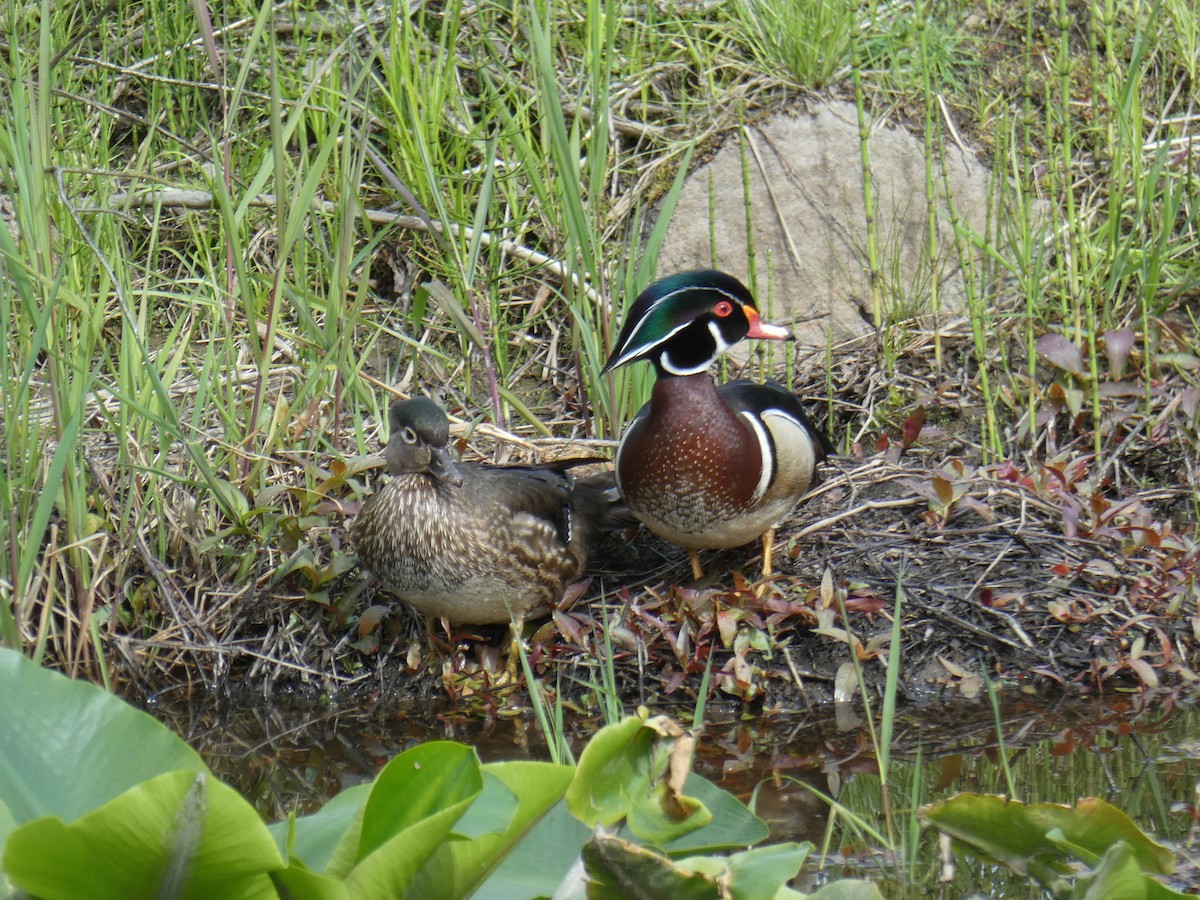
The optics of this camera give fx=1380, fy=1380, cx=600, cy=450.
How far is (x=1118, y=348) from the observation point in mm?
4492

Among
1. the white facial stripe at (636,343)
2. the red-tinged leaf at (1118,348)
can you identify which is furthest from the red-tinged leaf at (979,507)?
the white facial stripe at (636,343)

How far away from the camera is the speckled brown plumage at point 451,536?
3.66m

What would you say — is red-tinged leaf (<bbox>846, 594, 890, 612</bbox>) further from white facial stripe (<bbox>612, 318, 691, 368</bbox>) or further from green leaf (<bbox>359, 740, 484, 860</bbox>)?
green leaf (<bbox>359, 740, 484, 860</bbox>)

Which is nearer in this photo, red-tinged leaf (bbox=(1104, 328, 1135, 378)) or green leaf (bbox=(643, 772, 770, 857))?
green leaf (bbox=(643, 772, 770, 857))

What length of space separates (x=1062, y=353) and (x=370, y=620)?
2.36m

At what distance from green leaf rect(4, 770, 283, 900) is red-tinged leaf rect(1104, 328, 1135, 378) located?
356 centimetres

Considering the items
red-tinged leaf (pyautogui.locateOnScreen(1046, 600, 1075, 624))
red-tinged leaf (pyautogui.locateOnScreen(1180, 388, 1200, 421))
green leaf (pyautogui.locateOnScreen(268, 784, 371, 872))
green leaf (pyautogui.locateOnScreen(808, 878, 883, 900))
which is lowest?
red-tinged leaf (pyautogui.locateOnScreen(1046, 600, 1075, 624))

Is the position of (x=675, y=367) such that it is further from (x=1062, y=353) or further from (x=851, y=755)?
(x=1062, y=353)

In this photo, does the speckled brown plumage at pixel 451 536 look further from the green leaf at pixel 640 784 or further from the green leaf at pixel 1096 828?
the green leaf at pixel 1096 828

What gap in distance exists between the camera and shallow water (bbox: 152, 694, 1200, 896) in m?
2.77

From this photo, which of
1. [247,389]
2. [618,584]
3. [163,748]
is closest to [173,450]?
[247,389]

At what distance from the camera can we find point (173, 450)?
14.0ft

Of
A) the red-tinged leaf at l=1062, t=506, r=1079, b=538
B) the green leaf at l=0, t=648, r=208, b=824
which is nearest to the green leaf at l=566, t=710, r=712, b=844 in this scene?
the green leaf at l=0, t=648, r=208, b=824

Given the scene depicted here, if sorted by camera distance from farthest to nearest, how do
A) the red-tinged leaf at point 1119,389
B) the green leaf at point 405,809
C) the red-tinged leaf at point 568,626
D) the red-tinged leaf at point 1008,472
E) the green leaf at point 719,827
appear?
the red-tinged leaf at point 1119,389, the red-tinged leaf at point 1008,472, the red-tinged leaf at point 568,626, the green leaf at point 719,827, the green leaf at point 405,809
